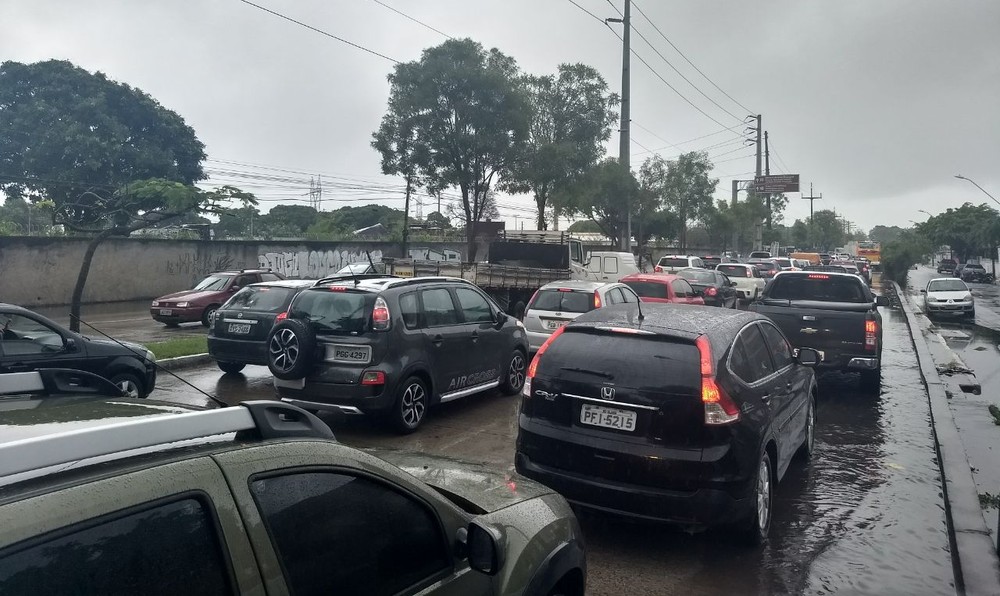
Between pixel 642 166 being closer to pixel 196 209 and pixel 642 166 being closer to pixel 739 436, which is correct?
pixel 196 209

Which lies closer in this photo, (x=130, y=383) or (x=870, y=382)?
(x=130, y=383)

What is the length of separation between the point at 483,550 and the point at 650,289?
13603mm

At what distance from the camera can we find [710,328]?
5434mm

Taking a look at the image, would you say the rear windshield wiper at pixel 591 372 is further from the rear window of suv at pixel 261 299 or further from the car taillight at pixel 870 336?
the rear window of suv at pixel 261 299

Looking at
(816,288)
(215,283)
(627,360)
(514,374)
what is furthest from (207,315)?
(627,360)

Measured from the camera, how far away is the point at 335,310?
802 cm

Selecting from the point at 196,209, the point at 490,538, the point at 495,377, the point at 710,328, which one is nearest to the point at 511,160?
the point at 196,209

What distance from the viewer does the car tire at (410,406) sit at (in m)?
7.88

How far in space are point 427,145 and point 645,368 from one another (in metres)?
Answer: 23.8

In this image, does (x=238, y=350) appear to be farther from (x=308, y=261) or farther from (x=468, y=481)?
(x=308, y=261)

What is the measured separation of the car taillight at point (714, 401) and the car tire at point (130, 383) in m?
6.69

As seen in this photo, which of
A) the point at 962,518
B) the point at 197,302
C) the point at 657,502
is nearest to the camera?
the point at 657,502

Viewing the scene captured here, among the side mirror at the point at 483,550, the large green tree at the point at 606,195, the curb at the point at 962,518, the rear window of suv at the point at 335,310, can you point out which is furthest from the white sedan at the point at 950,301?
the side mirror at the point at 483,550

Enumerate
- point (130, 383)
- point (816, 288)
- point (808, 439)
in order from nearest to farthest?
1. point (808, 439)
2. point (130, 383)
3. point (816, 288)
